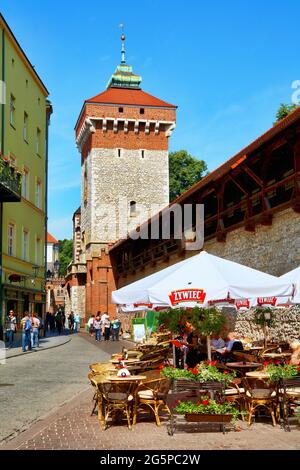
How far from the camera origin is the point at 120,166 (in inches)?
1941

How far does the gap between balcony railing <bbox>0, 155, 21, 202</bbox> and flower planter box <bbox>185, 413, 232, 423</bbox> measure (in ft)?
57.4

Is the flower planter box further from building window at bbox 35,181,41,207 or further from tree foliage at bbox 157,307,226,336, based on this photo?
building window at bbox 35,181,41,207

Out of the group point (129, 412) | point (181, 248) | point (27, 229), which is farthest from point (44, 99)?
point (129, 412)

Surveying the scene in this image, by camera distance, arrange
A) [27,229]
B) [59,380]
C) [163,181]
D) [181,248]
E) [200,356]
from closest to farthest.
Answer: [200,356] < [59,380] < [181,248] < [27,229] < [163,181]

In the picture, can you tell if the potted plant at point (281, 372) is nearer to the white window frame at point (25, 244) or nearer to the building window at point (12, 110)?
the building window at point (12, 110)

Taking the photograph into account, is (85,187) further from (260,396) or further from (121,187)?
(260,396)

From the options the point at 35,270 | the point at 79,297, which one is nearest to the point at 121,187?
the point at 79,297

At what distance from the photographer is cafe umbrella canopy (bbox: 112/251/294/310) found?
8451 mm

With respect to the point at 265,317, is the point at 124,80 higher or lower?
higher

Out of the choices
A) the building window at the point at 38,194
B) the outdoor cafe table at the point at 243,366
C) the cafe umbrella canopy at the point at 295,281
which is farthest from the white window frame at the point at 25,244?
the outdoor cafe table at the point at 243,366

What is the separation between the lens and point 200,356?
11.7 meters

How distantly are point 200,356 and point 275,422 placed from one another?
12.4 ft

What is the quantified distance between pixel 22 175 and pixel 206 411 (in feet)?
76.1
